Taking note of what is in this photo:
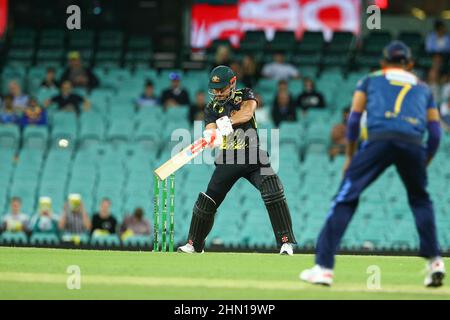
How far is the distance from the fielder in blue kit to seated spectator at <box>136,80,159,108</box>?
12.0 metres

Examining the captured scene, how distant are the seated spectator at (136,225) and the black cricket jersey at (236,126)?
18.2ft

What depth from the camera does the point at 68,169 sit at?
61.5ft

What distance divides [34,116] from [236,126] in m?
8.95

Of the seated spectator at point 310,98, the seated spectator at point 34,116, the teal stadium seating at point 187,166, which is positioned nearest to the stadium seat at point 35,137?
the teal stadium seating at point 187,166

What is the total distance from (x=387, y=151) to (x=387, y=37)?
49.6 ft

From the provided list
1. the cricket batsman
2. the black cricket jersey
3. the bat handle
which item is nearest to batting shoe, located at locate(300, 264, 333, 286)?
the cricket batsman

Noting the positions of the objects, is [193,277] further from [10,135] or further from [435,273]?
[10,135]

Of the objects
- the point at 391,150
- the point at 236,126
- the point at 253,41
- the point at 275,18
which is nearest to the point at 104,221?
the point at 236,126

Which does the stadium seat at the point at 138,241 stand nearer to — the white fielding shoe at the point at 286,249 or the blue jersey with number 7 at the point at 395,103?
the white fielding shoe at the point at 286,249

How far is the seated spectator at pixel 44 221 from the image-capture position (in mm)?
17203

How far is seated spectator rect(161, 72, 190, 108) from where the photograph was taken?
67.1 feet
